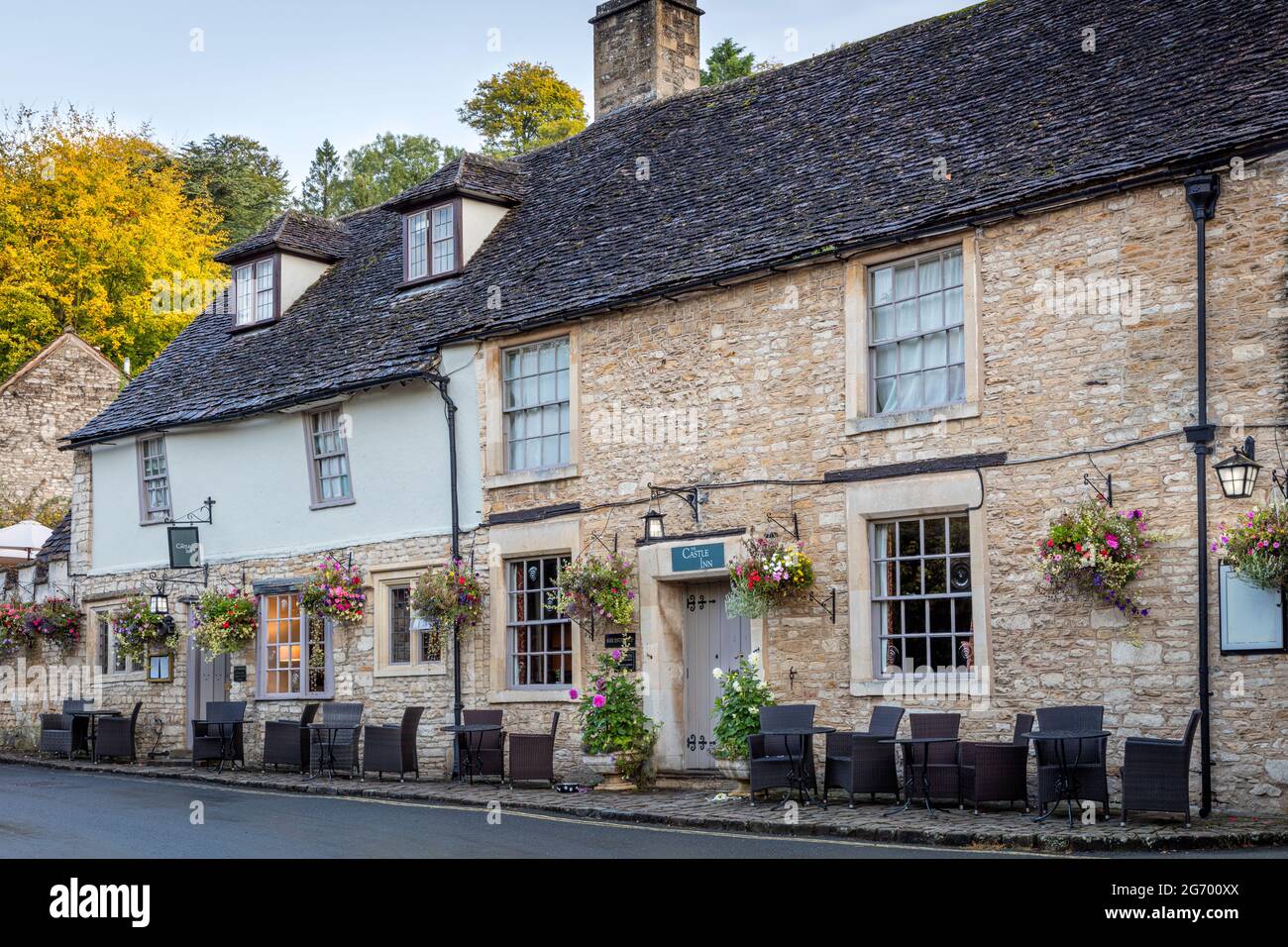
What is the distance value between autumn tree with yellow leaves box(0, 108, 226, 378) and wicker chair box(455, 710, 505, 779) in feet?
77.8

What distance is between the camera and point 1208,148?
536 inches

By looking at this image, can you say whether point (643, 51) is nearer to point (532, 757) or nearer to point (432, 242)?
point (432, 242)

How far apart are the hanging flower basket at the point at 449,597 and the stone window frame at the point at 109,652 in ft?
27.2

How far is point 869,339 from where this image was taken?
16281mm

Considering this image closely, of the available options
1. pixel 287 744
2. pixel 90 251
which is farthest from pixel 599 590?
pixel 90 251

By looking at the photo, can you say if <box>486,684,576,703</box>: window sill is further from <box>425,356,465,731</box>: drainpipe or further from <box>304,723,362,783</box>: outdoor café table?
<box>304,723,362,783</box>: outdoor café table

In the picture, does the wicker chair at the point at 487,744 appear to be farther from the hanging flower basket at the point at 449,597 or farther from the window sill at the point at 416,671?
the window sill at the point at 416,671

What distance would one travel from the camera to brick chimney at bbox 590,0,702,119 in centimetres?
2422

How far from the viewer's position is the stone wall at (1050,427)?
44.0 ft

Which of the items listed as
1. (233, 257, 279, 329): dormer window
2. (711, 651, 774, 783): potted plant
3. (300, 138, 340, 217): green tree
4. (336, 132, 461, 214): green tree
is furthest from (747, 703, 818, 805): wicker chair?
(300, 138, 340, 217): green tree

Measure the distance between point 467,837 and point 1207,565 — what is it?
6.71m

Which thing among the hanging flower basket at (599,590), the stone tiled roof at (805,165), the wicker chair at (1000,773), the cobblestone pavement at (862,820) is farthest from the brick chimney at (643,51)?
the wicker chair at (1000,773)

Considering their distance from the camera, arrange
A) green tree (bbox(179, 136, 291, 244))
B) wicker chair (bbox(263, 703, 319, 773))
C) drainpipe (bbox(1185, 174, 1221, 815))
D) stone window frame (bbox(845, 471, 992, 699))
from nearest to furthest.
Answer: drainpipe (bbox(1185, 174, 1221, 815)) → stone window frame (bbox(845, 471, 992, 699)) → wicker chair (bbox(263, 703, 319, 773)) → green tree (bbox(179, 136, 291, 244))
